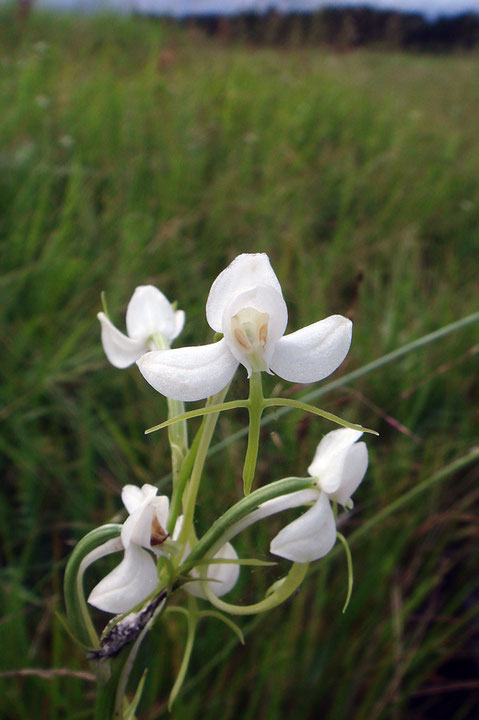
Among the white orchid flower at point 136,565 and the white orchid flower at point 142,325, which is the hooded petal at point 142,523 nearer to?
the white orchid flower at point 136,565

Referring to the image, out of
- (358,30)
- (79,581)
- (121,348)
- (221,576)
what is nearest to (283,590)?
(221,576)

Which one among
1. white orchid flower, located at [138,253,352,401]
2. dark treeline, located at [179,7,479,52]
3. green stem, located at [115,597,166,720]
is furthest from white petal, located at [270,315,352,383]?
dark treeline, located at [179,7,479,52]

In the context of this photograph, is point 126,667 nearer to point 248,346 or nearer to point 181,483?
point 181,483

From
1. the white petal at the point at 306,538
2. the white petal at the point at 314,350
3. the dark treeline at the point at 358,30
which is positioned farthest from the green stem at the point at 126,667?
the dark treeline at the point at 358,30

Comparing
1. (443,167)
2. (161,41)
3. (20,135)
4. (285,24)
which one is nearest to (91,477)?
(20,135)

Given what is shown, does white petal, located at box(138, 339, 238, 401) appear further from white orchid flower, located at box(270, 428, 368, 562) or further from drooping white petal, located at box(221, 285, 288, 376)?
white orchid flower, located at box(270, 428, 368, 562)
